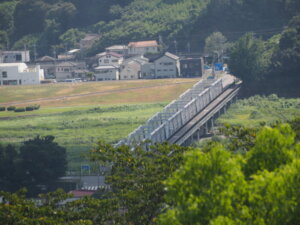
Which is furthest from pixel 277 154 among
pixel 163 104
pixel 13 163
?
pixel 163 104

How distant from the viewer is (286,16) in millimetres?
57500

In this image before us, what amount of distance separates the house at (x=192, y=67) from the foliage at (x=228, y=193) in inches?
1619

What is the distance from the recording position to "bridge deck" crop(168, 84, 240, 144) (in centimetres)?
3253

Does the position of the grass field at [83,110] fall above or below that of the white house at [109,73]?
below

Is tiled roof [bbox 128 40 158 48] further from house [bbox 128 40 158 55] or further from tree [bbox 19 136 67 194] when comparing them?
tree [bbox 19 136 67 194]

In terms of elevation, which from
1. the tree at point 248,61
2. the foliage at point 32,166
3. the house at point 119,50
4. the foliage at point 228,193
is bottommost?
the foliage at point 32,166

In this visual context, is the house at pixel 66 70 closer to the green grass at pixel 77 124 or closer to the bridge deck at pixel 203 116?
the green grass at pixel 77 124

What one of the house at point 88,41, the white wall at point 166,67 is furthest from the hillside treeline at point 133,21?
the white wall at point 166,67

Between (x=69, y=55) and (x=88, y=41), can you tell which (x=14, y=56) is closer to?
(x=69, y=55)

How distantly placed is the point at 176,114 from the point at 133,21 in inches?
1450

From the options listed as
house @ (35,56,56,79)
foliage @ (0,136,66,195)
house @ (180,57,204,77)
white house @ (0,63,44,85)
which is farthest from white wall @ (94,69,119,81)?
foliage @ (0,136,66,195)

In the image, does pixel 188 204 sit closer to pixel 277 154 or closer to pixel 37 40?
pixel 277 154

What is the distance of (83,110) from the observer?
43188mm

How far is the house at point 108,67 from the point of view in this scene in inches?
2138
